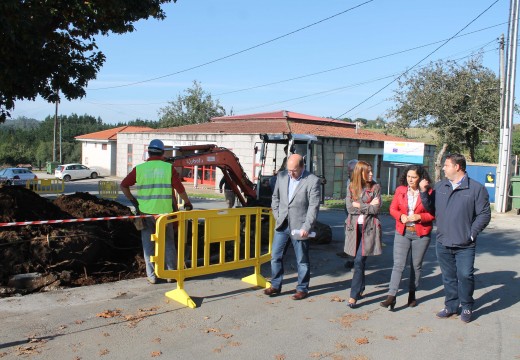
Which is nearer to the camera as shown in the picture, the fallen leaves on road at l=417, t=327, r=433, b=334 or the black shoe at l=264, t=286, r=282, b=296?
the fallen leaves on road at l=417, t=327, r=433, b=334

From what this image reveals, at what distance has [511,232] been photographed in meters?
14.3

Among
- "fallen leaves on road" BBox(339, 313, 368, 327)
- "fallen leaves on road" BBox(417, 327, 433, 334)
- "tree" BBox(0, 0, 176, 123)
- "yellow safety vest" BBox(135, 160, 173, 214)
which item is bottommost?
"fallen leaves on road" BBox(417, 327, 433, 334)

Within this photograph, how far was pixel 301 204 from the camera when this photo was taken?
6.29m

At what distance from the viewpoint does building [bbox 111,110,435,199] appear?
1134 inches

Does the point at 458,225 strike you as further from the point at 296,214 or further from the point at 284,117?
the point at 284,117

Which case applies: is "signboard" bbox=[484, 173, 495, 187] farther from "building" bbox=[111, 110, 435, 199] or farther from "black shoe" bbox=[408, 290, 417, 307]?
"black shoe" bbox=[408, 290, 417, 307]

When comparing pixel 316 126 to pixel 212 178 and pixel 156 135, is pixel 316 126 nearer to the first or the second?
pixel 212 178

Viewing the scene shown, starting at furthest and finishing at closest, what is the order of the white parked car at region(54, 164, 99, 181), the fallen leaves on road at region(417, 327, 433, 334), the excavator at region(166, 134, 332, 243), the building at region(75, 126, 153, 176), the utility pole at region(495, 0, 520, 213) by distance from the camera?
the building at region(75, 126, 153, 176) → the white parked car at region(54, 164, 99, 181) → the utility pole at region(495, 0, 520, 213) → the excavator at region(166, 134, 332, 243) → the fallen leaves on road at region(417, 327, 433, 334)

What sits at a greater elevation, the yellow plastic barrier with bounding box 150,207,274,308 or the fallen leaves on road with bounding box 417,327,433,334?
the yellow plastic barrier with bounding box 150,207,274,308

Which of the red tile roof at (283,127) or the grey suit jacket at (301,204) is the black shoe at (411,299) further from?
the red tile roof at (283,127)

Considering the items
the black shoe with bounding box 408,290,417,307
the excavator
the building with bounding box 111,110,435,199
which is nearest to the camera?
the black shoe with bounding box 408,290,417,307

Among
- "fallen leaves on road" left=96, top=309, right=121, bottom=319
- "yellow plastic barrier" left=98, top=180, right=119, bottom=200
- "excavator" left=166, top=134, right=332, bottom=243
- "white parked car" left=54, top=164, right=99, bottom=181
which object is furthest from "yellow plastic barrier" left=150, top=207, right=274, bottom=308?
"white parked car" left=54, top=164, right=99, bottom=181

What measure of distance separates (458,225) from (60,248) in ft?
17.4

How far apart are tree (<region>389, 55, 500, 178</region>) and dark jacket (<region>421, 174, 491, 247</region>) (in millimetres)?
24512
